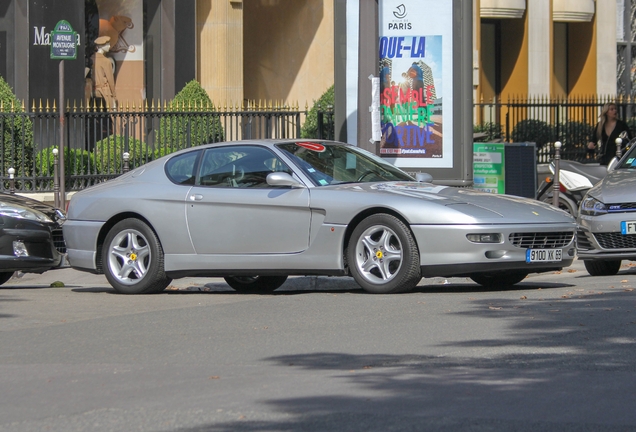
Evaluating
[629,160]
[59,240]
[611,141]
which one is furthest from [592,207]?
[611,141]

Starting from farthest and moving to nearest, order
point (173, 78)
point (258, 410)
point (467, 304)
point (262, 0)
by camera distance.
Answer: point (262, 0), point (173, 78), point (467, 304), point (258, 410)

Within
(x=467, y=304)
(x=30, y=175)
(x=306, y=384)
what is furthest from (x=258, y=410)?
(x=30, y=175)

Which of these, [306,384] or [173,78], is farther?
[173,78]

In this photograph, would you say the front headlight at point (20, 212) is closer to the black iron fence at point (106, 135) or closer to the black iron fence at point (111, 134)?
the black iron fence at point (111, 134)

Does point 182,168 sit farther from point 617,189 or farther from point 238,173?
point 617,189

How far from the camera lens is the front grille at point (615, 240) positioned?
37.9 feet

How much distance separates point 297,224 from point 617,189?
12.1 feet

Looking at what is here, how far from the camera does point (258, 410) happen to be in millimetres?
5488

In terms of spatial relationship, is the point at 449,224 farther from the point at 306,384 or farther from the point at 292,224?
the point at 306,384

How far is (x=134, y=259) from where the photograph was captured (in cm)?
1105

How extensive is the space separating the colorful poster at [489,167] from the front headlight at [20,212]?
726cm

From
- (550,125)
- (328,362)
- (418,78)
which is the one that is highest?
(418,78)

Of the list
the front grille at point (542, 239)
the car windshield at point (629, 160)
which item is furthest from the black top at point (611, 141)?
the front grille at point (542, 239)

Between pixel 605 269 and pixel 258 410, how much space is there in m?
7.64
